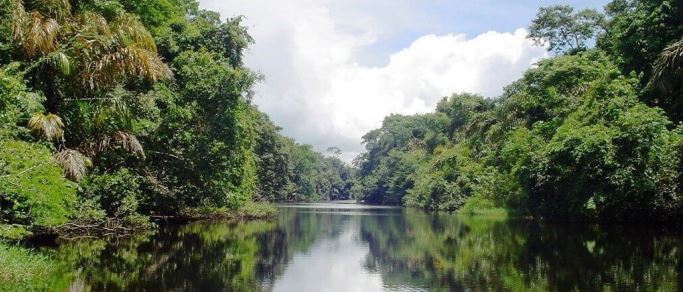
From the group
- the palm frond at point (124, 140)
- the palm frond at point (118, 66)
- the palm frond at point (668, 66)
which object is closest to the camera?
the palm frond at point (118, 66)

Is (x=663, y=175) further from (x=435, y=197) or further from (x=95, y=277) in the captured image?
(x=435, y=197)

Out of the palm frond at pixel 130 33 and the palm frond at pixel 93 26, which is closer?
the palm frond at pixel 93 26

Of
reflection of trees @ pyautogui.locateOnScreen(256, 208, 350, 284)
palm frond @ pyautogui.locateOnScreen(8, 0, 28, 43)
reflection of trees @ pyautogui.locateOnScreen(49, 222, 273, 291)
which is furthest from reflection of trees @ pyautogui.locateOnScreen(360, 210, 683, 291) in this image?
palm frond @ pyautogui.locateOnScreen(8, 0, 28, 43)

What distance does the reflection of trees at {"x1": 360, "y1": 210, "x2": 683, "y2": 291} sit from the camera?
13.0m

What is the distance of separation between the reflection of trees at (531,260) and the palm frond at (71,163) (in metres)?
9.16

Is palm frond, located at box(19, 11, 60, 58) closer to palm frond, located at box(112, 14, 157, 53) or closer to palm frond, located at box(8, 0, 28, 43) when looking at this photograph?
palm frond, located at box(8, 0, 28, 43)

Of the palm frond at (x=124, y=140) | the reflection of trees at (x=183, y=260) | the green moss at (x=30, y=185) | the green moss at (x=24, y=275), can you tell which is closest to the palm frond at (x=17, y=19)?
the green moss at (x=30, y=185)

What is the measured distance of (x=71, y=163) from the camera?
17609 mm

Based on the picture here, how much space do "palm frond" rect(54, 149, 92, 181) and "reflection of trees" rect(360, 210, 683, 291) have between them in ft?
30.0

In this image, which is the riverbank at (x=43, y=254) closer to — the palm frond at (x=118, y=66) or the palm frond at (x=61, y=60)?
the palm frond at (x=61, y=60)

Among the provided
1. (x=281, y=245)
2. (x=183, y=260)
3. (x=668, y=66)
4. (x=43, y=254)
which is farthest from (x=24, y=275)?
(x=668, y=66)

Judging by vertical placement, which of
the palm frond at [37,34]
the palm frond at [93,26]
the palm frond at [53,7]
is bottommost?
the palm frond at [37,34]

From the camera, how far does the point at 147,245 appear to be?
798 inches

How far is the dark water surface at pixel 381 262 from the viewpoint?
1291 centimetres
